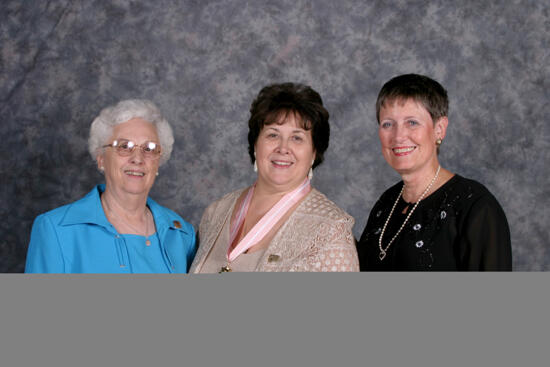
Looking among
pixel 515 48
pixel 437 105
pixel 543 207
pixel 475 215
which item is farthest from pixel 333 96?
pixel 475 215

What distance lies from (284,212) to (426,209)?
647 mm

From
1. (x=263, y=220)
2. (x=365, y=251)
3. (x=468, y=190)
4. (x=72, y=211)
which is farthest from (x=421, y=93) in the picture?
(x=72, y=211)

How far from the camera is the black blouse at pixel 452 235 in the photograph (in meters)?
2.60

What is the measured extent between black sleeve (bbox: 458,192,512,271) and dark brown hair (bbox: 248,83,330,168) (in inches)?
30.4

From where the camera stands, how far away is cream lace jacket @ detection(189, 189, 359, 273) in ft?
8.64

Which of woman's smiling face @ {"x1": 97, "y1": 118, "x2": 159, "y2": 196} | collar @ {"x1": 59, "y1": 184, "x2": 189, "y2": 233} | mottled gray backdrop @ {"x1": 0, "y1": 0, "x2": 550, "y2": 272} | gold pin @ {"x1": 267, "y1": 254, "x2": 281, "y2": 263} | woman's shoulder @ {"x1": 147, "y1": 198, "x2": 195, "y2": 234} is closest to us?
gold pin @ {"x1": 267, "y1": 254, "x2": 281, "y2": 263}

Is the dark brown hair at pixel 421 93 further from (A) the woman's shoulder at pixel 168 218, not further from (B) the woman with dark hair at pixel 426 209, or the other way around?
(A) the woman's shoulder at pixel 168 218

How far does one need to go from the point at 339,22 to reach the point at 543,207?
7.14 feet

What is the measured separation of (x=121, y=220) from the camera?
9.76ft

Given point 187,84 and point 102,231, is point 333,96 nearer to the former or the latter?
point 187,84

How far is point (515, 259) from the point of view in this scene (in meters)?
4.95

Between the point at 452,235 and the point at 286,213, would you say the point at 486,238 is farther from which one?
the point at 286,213

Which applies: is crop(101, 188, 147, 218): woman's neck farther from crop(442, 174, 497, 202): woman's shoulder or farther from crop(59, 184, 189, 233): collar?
crop(442, 174, 497, 202): woman's shoulder

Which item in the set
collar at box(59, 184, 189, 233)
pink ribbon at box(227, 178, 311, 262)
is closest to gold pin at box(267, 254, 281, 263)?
pink ribbon at box(227, 178, 311, 262)
